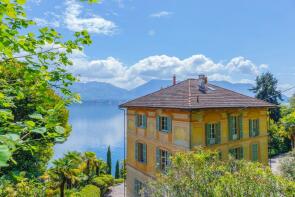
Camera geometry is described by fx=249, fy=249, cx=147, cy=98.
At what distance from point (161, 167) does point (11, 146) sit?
733 inches

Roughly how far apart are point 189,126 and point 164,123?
3256 millimetres

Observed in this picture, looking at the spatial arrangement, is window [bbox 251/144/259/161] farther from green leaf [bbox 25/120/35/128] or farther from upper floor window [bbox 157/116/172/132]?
green leaf [bbox 25/120/35/128]

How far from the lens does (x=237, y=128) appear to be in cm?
2044

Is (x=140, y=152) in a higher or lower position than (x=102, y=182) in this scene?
higher

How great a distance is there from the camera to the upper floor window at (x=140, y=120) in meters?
22.2

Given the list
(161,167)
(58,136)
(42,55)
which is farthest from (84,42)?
(161,167)

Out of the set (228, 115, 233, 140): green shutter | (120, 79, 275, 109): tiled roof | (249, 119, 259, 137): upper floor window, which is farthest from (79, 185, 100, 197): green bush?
(249, 119, 259, 137): upper floor window

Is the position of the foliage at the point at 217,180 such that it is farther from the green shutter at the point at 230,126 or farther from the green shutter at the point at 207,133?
the green shutter at the point at 230,126

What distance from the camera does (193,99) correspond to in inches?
720

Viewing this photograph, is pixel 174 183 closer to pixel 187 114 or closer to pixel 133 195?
pixel 187 114

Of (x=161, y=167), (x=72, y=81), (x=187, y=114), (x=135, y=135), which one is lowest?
(x=161, y=167)

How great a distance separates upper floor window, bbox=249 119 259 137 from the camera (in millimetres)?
21562

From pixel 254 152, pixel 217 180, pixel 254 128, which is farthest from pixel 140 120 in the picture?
pixel 217 180

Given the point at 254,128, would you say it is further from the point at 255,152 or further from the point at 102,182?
the point at 102,182
